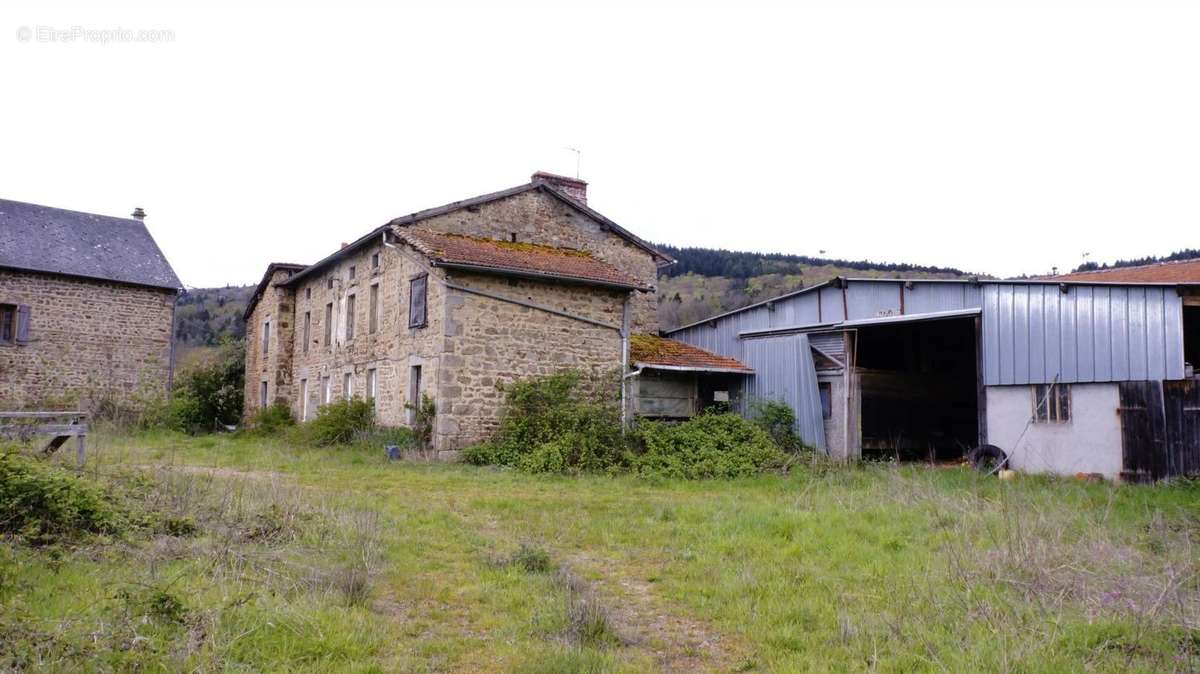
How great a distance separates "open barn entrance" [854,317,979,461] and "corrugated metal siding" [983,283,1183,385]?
356 centimetres

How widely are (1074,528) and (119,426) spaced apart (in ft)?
74.1

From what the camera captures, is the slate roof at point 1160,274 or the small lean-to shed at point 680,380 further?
the small lean-to shed at point 680,380

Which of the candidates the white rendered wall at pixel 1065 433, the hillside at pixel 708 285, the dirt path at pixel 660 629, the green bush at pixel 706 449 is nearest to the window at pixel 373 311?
the green bush at pixel 706 449

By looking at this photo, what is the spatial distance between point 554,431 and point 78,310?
691 inches

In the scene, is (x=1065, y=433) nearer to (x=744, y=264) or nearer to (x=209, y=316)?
(x=744, y=264)

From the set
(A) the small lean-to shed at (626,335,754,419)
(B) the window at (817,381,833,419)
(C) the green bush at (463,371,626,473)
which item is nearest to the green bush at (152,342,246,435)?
(C) the green bush at (463,371,626,473)

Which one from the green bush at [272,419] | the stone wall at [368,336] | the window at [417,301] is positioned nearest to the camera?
the stone wall at [368,336]

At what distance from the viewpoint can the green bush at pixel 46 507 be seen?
6.18m

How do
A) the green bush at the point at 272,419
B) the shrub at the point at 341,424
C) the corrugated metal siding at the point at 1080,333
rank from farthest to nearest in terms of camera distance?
the green bush at the point at 272,419 → the shrub at the point at 341,424 → the corrugated metal siding at the point at 1080,333

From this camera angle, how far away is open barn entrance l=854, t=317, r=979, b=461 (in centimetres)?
1852

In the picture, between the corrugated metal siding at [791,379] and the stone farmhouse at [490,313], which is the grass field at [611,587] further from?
the corrugated metal siding at [791,379]

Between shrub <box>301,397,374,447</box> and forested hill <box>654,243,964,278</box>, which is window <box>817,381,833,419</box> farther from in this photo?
forested hill <box>654,243,964,278</box>

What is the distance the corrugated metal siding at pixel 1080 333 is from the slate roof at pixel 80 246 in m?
24.4

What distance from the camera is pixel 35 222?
25016 mm
